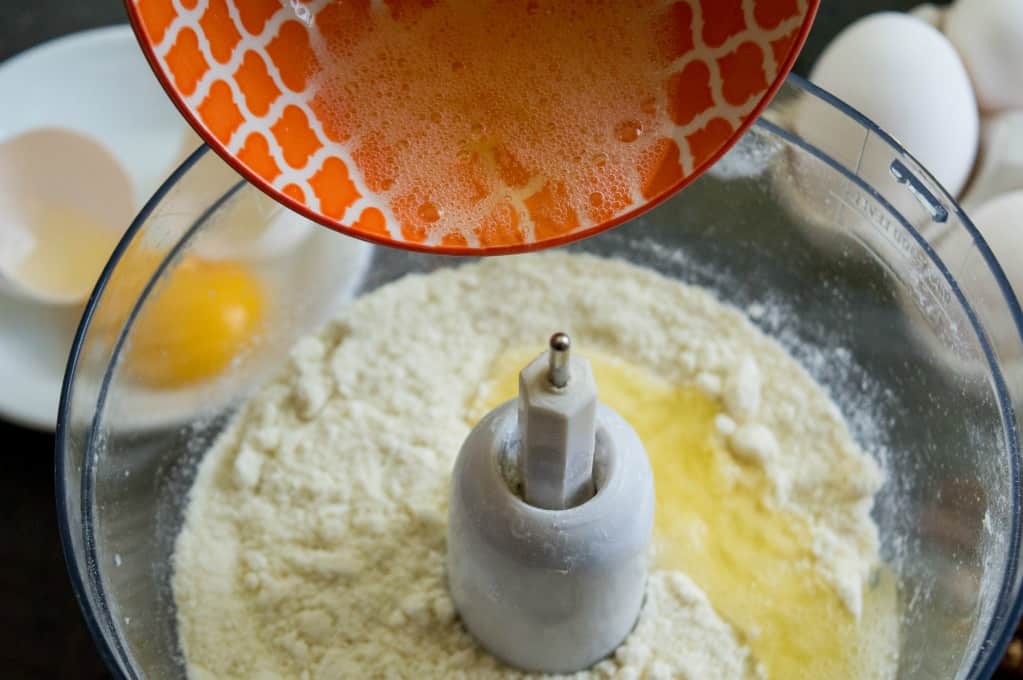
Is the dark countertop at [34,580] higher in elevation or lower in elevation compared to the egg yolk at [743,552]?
lower

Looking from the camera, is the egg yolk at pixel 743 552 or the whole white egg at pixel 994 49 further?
the whole white egg at pixel 994 49

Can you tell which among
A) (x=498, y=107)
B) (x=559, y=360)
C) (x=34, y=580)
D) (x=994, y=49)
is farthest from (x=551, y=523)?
(x=994, y=49)

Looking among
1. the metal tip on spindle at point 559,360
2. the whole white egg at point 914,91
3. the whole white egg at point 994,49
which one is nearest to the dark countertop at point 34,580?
the metal tip on spindle at point 559,360

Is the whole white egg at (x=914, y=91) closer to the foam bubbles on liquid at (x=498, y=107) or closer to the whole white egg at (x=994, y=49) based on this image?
the whole white egg at (x=994, y=49)

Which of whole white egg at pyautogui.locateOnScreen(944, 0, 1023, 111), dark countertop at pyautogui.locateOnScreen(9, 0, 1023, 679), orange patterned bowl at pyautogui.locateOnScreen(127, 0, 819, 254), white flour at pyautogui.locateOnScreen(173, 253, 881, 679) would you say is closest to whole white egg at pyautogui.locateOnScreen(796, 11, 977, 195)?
whole white egg at pyautogui.locateOnScreen(944, 0, 1023, 111)

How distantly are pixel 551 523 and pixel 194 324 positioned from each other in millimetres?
389

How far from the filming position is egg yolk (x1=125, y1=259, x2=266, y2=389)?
0.93 m

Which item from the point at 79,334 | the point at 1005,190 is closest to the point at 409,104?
the point at 79,334

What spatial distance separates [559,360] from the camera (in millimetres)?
675

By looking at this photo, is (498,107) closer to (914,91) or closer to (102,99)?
(914,91)

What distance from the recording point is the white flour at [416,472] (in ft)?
2.70

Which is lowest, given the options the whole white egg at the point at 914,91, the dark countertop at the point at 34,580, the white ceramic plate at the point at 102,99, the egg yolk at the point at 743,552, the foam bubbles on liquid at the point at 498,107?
the dark countertop at the point at 34,580

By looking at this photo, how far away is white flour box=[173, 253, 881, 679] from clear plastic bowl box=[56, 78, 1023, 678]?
30 mm

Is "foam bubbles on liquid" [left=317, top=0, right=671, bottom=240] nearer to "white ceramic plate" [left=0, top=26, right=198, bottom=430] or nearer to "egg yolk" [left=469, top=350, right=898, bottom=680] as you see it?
"egg yolk" [left=469, top=350, right=898, bottom=680]
